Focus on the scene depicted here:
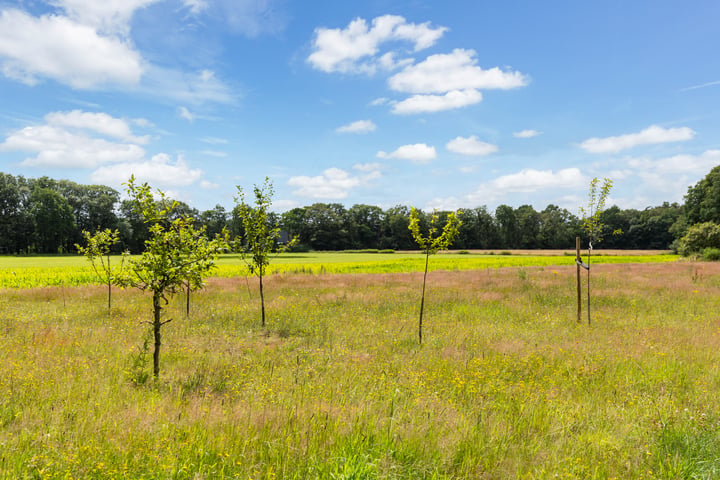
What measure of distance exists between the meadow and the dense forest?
79.1m

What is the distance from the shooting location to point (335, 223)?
121875 mm

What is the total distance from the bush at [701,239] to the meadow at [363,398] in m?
49.3

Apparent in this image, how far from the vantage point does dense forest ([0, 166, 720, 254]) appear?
82562 mm

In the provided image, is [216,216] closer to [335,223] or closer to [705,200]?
[335,223]

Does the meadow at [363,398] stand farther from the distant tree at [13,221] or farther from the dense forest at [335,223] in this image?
the distant tree at [13,221]

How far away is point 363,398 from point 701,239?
6567 cm

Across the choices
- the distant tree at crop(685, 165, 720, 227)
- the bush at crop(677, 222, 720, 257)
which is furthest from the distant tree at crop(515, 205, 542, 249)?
the bush at crop(677, 222, 720, 257)

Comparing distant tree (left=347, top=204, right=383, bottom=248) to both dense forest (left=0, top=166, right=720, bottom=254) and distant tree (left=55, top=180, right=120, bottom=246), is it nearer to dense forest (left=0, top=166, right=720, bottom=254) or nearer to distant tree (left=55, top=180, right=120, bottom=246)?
dense forest (left=0, top=166, right=720, bottom=254)

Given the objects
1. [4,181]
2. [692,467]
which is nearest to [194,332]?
[692,467]

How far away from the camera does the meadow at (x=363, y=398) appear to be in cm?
412

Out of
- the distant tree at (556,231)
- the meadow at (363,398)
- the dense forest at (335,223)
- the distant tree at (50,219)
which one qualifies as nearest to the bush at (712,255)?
the dense forest at (335,223)

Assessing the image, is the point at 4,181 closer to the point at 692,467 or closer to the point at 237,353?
the point at 237,353

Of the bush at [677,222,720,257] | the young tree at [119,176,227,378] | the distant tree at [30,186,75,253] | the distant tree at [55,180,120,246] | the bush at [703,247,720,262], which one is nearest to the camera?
the young tree at [119,176,227,378]

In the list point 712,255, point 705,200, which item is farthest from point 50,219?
point 705,200
